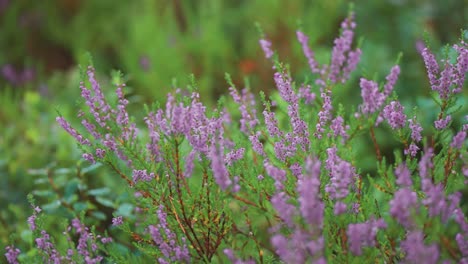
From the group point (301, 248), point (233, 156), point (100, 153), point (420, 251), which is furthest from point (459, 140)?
point (100, 153)

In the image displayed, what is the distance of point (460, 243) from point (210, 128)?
0.71 metres

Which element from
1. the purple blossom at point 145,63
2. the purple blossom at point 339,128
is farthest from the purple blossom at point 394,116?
the purple blossom at point 145,63

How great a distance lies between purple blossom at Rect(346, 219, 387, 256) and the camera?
4.10 feet

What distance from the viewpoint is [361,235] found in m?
1.31

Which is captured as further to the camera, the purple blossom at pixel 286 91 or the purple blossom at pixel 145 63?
the purple blossom at pixel 145 63

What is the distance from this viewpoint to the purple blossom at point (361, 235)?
125 centimetres

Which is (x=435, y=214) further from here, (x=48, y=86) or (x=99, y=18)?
(x=99, y=18)

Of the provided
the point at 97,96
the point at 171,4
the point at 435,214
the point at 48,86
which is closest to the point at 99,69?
the point at 48,86

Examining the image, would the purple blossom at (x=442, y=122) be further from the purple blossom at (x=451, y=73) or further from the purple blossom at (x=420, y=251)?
the purple blossom at (x=420, y=251)

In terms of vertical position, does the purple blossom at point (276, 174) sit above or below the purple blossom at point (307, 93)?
below

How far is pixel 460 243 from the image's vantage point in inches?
51.8

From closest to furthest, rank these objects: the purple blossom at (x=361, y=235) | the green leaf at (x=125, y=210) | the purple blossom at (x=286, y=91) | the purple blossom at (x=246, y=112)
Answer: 1. the purple blossom at (x=361, y=235)
2. the purple blossom at (x=286, y=91)
3. the purple blossom at (x=246, y=112)
4. the green leaf at (x=125, y=210)

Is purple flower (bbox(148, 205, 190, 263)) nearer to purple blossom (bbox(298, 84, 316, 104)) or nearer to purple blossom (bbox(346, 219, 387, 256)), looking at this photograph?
purple blossom (bbox(346, 219, 387, 256))

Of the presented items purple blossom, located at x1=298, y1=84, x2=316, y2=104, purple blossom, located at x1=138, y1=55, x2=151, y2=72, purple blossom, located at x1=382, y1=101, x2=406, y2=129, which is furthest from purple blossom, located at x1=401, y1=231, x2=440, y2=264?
purple blossom, located at x1=138, y1=55, x2=151, y2=72
